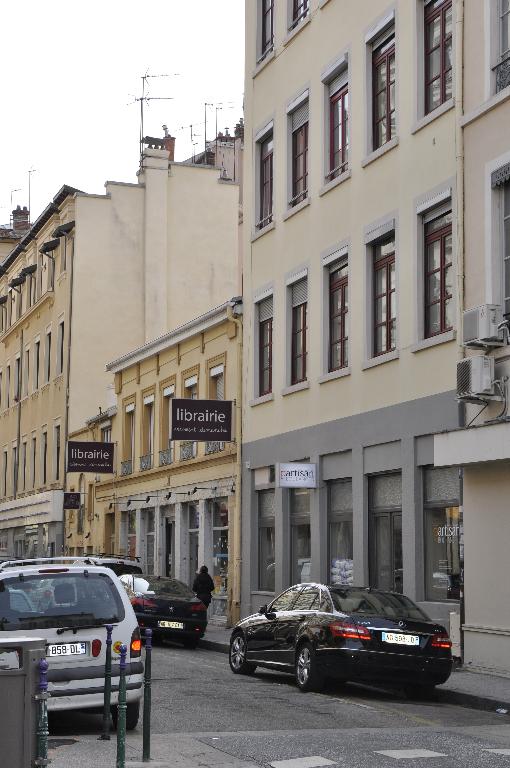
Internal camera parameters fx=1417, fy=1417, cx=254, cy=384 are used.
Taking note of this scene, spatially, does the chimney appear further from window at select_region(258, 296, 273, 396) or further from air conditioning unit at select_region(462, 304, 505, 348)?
air conditioning unit at select_region(462, 304, 505, 348)

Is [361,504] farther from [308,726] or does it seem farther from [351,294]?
[308,726]

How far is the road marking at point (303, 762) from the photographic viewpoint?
1199 centimetres

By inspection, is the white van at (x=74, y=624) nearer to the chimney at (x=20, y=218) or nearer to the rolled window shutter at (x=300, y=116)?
the rolled window shutter at (x=300, y=116)

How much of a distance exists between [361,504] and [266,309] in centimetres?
731

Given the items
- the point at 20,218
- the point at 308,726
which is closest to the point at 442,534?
the point at 308,726

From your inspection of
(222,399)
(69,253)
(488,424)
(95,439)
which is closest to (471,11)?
(488,424)

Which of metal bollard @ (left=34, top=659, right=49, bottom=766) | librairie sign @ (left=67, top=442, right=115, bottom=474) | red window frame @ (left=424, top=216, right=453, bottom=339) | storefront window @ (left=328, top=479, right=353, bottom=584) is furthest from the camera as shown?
librairie sign @ (left=67, top=442, right=115, bottom=474)

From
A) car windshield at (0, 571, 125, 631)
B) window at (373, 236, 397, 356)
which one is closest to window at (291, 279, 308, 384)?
window at (373, 236, 397, 356)

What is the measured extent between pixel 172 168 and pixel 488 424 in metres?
32.9

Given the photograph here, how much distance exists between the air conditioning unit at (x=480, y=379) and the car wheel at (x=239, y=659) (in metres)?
4.90

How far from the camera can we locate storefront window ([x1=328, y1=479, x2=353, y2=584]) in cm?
2708

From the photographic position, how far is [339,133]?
93.9ft

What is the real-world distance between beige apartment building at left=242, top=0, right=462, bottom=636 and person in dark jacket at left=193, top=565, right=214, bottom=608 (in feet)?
4.86

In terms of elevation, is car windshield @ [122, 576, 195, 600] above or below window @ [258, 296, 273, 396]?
below
